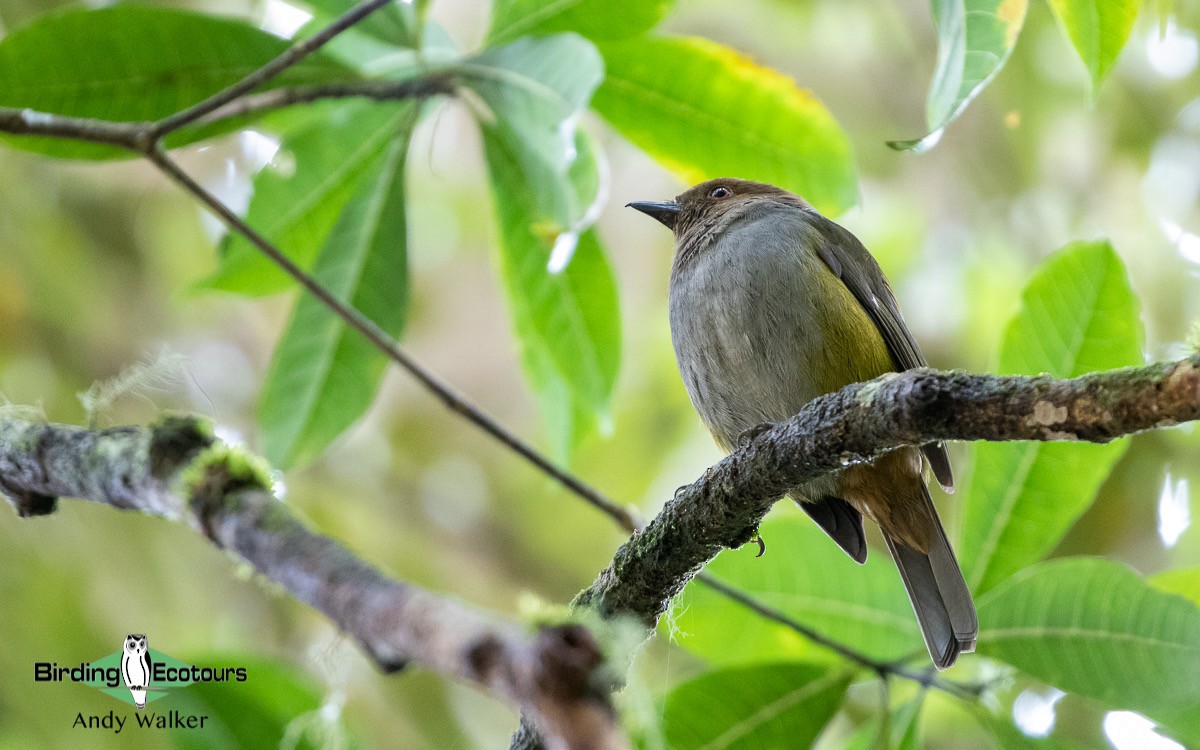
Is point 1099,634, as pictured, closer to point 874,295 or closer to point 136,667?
point 874,295

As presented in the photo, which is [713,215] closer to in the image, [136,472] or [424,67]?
[424,67]

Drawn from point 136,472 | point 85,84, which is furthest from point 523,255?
point 136,472

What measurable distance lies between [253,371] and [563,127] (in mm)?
5340

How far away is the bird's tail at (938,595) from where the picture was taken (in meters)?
2.96

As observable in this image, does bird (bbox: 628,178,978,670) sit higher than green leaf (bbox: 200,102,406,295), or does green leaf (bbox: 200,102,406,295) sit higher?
green leaf (bbox: 200,102,406,295)

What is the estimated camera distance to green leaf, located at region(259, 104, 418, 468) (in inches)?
144

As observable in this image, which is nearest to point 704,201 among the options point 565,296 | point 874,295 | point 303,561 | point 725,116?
point 725,116

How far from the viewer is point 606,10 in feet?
10.6

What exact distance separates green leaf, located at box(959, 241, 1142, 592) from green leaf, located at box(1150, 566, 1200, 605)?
0.28m

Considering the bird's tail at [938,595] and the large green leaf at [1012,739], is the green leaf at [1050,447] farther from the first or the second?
the large green leaf at [1012,739]

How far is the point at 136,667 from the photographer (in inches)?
94.4

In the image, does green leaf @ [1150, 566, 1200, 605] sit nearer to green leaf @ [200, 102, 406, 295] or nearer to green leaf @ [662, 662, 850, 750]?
green leaf @ [662, 662, 850, 750]

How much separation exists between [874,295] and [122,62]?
236 cm

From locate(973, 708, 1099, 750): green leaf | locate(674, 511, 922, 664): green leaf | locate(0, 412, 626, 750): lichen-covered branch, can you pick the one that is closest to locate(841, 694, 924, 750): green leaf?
locate(973, 708, 1099, 750): green leaf
